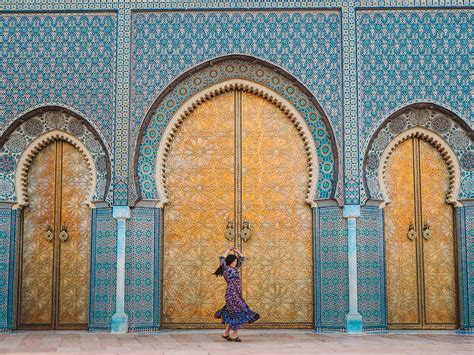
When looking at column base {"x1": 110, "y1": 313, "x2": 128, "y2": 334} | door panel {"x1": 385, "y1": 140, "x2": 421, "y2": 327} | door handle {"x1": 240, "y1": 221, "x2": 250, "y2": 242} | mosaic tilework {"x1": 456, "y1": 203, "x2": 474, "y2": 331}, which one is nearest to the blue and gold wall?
mosaic tilework {"x1": 456, "y1": 203, "x2": 474, "y2": 331}

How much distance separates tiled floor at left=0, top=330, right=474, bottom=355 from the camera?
295 inches

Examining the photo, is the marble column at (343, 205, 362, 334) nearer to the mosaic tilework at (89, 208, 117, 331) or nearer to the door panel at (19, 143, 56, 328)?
the mosaic tilework at (89, 208, 117, 331)

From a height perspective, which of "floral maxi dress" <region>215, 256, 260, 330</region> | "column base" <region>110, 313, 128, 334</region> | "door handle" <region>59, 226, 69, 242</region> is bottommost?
"column base" <region>110, 313, 128, 334</region>

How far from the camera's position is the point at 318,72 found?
9.55 metres

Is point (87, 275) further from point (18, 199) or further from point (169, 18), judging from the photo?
point (169, 18)

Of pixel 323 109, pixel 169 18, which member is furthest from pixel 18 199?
pixel 323 109

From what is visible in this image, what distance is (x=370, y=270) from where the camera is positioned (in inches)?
369

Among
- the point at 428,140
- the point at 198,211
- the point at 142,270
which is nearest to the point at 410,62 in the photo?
the point at 428,140

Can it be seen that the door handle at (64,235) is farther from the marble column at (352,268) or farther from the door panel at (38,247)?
the marble column at (352,268)

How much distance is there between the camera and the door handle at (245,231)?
9578mm

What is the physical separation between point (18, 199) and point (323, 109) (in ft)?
13.9

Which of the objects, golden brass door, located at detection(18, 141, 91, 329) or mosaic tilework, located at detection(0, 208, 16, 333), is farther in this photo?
golden brass door, located at detection(18, 141, 91, 329)

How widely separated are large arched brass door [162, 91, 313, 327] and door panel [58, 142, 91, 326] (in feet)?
3.55

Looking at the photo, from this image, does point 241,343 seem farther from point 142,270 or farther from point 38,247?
point 38,247
